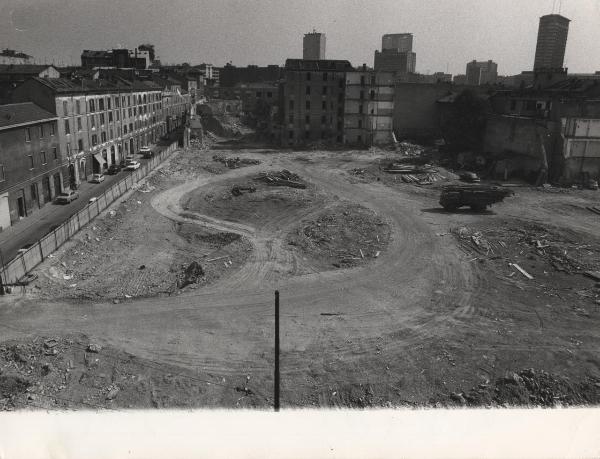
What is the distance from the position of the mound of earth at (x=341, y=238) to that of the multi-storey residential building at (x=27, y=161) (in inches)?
789

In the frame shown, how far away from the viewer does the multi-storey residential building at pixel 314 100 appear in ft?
246

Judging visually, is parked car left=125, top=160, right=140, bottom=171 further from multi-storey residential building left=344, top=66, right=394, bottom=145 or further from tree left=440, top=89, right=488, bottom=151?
tree left=440, top=89, right=488, bottom=151

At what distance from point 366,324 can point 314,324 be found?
2247mm

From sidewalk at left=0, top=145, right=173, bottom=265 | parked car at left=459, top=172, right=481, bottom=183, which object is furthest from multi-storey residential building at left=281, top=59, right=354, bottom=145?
sidewalk at left=0, top=145, right=173, bottom=265

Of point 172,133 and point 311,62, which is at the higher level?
point 311,62

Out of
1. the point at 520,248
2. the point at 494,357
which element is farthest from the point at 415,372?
the point at 520,248

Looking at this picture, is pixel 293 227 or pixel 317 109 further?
pixel 317 109

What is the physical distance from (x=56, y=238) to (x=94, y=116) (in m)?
26.9

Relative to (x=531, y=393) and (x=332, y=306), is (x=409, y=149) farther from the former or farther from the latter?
(x=531, y=393)

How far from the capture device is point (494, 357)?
17422 millimetres

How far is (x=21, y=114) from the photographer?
3609 centimetres

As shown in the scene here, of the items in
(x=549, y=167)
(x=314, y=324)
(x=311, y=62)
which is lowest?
(x=314, y=324)

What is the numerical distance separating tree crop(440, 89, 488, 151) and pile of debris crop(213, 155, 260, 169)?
27287 mm

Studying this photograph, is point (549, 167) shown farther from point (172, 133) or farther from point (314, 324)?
point (172, 133)
